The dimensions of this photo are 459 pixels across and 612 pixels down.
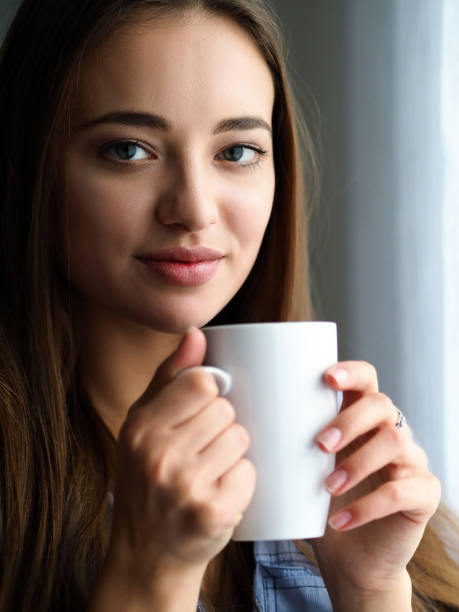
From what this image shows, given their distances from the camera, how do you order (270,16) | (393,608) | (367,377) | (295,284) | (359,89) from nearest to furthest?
(367,377), (393,608), (270,16), (295,284), (359,89)

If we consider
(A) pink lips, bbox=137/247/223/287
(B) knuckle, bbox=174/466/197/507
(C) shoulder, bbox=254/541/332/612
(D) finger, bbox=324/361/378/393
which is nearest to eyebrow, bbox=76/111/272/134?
(A) pink lips, bbox=137/247/223/287

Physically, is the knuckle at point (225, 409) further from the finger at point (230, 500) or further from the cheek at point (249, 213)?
the cheek at point (249, 213)

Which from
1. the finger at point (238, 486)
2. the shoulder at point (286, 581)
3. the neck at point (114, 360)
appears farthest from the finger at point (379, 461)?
the neck at point (114, 360)

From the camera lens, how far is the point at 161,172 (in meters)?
1.07

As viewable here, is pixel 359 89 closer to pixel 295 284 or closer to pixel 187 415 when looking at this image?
pixel 295 284

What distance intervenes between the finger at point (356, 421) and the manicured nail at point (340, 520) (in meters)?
0.07

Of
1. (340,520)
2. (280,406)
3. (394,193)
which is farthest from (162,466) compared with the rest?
(394,193)

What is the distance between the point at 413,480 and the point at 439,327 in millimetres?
630

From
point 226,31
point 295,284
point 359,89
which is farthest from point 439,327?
point 226,31

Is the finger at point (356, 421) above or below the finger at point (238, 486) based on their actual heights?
above

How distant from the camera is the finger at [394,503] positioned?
0.83 meters

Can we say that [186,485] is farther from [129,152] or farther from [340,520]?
[129,152]

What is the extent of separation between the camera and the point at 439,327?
4.77 ft

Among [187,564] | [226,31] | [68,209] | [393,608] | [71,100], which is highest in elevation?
[226,31]
